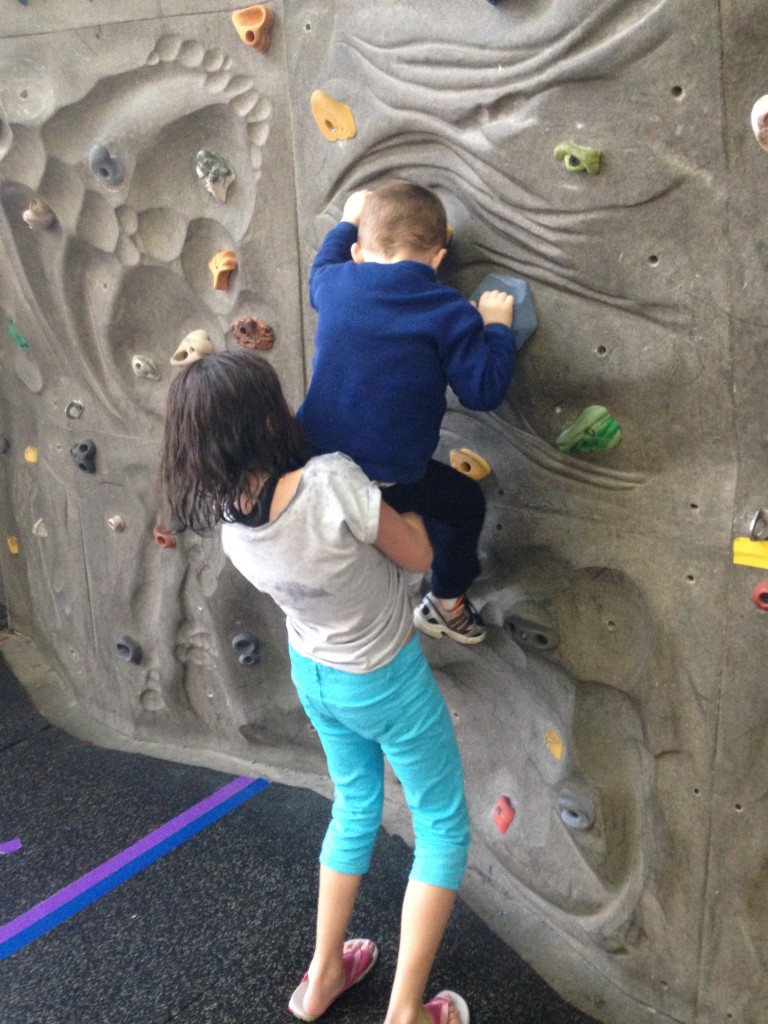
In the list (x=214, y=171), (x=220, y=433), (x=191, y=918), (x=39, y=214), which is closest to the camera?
(x=220, y=433)

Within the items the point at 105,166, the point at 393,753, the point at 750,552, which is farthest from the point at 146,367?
the point at 750,552

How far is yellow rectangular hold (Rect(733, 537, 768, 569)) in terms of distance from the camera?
134 cm

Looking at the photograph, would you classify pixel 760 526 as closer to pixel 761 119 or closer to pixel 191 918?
pixel 761 119

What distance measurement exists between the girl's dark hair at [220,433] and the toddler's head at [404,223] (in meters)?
0.28

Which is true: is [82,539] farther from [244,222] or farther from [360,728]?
[360,728]

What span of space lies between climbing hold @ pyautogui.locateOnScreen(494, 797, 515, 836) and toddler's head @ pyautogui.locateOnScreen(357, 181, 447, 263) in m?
1.20

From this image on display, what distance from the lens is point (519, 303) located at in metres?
1.43

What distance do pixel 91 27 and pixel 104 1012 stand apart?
204 cm

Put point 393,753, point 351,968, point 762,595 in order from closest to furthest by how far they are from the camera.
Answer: point 762,595 → point 393,753 → point 351,968

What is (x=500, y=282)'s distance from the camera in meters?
1.46

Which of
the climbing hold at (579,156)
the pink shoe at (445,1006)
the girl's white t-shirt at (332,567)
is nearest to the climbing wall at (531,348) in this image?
the climbing hold at (579,156)

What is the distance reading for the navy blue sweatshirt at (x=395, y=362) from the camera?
4.33 ft

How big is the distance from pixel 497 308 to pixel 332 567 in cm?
49

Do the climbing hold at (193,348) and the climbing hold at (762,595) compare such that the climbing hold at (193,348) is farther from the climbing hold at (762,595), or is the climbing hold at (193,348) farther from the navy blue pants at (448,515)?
the climbing hold at (762,595)
